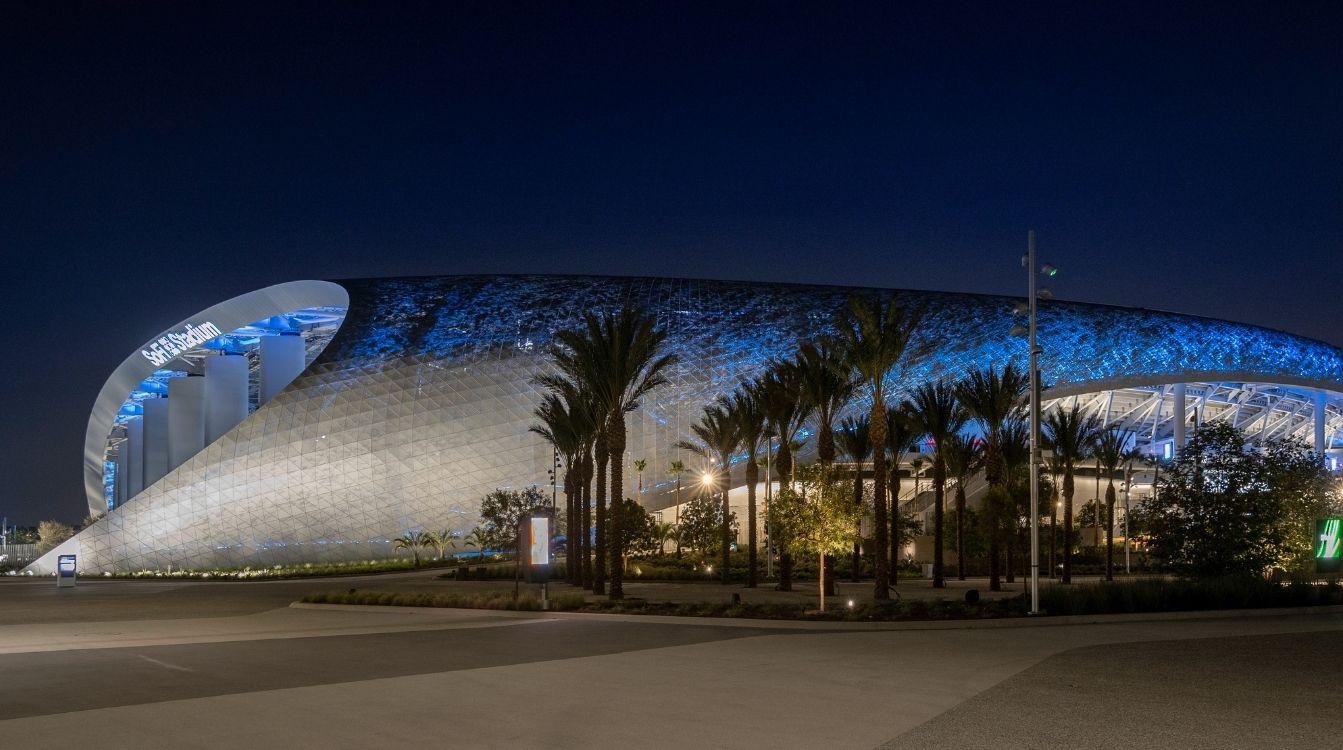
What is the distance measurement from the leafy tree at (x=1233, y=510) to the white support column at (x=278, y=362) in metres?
52.2

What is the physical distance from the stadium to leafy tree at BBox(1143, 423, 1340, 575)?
36.0 metres

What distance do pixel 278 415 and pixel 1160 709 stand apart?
59.8m

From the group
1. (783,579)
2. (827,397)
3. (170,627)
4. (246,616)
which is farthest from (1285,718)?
(783,579)

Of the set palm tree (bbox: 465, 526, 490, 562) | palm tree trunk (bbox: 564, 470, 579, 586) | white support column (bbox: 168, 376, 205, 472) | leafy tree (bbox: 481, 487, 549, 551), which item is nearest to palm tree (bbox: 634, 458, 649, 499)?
leafy tree (bbox: 481, 487, 549, 551)

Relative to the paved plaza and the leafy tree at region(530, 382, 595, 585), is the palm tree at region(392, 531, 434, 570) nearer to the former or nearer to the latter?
the leafy tree at region(530, 382, 595, 585)

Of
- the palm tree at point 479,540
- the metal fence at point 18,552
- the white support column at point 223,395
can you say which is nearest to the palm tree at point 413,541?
the palm tree at point 479,540

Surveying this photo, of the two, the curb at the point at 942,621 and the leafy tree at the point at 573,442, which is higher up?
the leafy tree at the point at 573,442

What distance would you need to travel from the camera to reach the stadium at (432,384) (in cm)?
6275

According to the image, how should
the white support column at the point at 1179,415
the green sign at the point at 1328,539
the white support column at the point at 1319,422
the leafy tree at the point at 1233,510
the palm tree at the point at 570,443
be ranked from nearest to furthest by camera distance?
the green sign at the point at 1328,539, the leafy tree at the point at 1233,510, the palm tree at the point at 570,443, the white support column at the point at 1179,415, the white support column at the point at 1319,422

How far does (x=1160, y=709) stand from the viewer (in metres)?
12.6

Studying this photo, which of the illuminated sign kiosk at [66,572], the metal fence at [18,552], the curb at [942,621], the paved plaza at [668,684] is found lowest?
the metal fence at [18,552]

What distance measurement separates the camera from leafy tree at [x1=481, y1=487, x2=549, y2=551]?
5883 centimetres

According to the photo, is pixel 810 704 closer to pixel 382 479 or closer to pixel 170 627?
pixel 170 627

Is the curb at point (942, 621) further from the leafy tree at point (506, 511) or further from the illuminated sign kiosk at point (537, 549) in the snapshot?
the leafy tree at point (506, 511)
